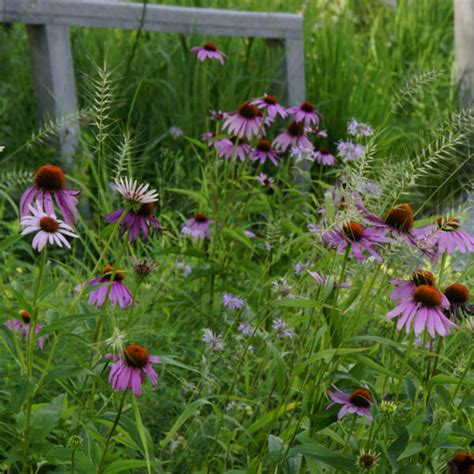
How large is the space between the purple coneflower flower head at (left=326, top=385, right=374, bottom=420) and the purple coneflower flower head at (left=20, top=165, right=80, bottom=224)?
0.55 m

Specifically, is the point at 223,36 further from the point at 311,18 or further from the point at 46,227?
the point at 46,227

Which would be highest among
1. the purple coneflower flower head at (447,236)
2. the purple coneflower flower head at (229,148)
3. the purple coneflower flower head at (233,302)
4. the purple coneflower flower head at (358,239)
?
the purple coneflower flower head at (358,239)

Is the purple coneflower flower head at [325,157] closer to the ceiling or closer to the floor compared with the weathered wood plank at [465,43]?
closer to the ceiling

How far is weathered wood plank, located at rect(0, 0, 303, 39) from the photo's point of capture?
4.08 meters

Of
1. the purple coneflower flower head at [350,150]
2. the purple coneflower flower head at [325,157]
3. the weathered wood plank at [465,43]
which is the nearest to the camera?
the purple coneflower flower head at [350,150]

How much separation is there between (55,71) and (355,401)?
2857 mm

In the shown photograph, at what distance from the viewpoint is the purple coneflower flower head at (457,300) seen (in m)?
1.66

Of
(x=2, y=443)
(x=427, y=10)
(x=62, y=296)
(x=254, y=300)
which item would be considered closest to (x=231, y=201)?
(x=254, y=300)

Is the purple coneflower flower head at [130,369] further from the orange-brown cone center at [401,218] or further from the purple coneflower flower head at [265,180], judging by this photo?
the purple coneflower flower head at [265,180]

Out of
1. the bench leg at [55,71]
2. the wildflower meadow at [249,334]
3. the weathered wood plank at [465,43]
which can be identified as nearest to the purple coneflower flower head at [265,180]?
the wildflower meadow at [249,334]

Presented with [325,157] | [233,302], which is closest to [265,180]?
[325,157]

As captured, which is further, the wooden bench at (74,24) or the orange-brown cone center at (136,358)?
the wooden bench at (74,24)

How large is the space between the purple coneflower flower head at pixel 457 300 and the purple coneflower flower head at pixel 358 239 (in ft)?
0.50

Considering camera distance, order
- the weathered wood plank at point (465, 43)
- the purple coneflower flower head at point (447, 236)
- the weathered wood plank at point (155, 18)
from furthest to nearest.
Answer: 1. the weathered wood plank at point (465, 43)
2. the weathered wood plank at point (155, 18)
3. the purple coneflower flower head at point (447, 236)
